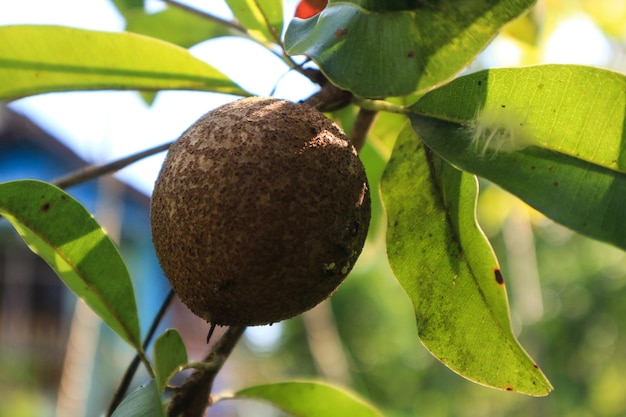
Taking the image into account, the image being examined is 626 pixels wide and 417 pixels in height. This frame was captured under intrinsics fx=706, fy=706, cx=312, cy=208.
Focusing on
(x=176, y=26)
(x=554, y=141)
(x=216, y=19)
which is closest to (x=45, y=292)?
(x=176, y=26)

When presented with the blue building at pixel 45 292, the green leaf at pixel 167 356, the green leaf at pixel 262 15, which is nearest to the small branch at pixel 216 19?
the green leaf at pixel 262 15

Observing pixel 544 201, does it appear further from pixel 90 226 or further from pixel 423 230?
pixel 90 226

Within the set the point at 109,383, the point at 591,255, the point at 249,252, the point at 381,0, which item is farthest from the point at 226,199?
the point at 591,255

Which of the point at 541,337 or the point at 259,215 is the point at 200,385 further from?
the point at 541,337

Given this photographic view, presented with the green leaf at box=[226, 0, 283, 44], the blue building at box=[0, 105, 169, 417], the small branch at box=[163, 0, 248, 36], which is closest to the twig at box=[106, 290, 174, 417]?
the green leaf at box=[226, 0, 283, 44]

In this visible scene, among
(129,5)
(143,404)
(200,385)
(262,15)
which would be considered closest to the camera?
(143,404)

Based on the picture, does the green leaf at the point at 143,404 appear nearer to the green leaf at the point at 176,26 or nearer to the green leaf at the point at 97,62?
the green leaf at the point at 97,62
